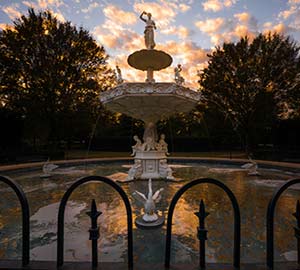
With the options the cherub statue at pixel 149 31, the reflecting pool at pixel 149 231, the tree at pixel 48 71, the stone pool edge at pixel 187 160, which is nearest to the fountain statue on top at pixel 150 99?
the cherub statue at pixel 149 31

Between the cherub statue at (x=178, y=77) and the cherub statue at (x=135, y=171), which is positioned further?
the cherub statue at (x=135, y=171)

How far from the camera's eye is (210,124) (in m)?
29.9

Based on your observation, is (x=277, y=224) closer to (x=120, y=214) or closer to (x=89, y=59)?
(x=120, y=214)

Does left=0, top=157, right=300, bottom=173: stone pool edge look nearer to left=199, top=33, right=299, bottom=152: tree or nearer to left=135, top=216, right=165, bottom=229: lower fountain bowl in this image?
left=199, top=33, right=299, bottom=152: tree

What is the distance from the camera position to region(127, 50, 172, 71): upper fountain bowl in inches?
366

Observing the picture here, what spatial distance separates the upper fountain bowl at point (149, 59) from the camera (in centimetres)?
930

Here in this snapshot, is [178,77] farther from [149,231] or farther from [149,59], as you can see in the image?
[149,231]

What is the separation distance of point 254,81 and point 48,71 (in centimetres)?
2270

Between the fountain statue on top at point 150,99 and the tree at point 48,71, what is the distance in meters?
16.0

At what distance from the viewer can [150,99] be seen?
Answer: 27.3 ft

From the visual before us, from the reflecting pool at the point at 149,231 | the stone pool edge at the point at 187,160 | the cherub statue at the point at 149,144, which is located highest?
the cherub statue at the point at 149,144

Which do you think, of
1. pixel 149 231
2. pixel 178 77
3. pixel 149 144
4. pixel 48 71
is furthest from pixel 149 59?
pixel 48 71

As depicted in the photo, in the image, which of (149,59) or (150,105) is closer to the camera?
(150,105)

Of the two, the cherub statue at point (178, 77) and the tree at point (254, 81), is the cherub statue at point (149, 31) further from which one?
the tree at point (254, 81)
